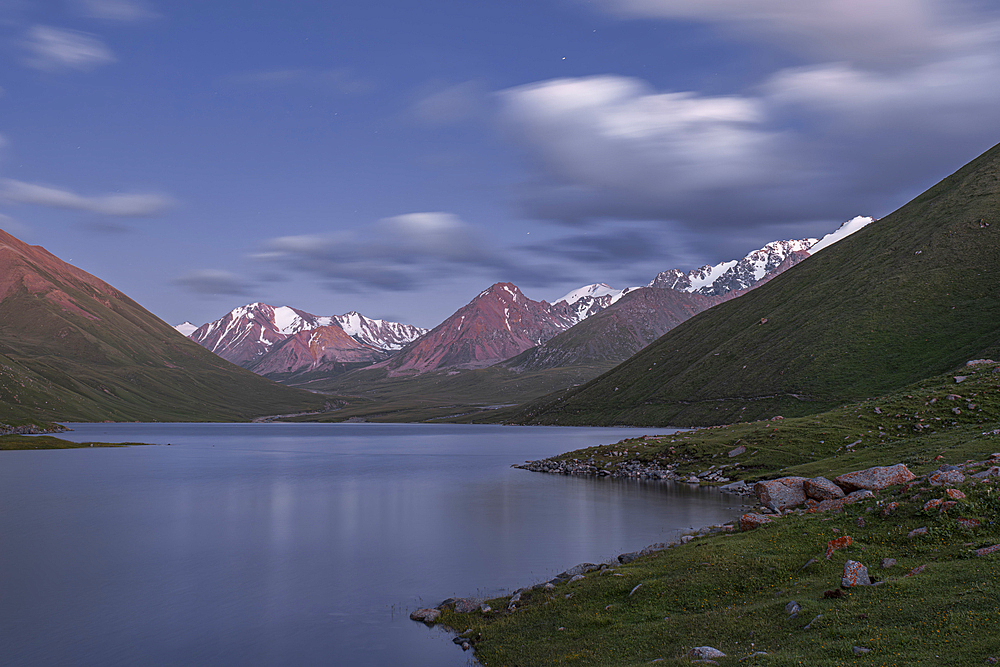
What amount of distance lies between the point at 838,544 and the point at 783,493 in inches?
610

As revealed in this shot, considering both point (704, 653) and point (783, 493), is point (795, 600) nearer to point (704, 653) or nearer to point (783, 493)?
point (704, 653)

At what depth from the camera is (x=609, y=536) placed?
5278 cm

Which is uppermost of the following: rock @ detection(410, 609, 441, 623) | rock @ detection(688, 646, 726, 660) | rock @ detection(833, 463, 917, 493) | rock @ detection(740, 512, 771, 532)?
rock @ detection(833, 463, 917, 493)

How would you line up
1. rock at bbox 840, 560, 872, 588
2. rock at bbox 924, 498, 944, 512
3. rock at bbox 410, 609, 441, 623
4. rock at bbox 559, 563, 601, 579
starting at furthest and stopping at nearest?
1. rock at bbox 559, 563, 601, 579
2. rock at bbox 410, 609, 441, 623
3. rock at bbox 924, 498, 944, 512
4. rock at bbox 840, 560, 872, 588

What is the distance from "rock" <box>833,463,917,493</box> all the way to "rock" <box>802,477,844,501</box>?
492 mm

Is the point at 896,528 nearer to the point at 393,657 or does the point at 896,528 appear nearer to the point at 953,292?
the point at 393,657

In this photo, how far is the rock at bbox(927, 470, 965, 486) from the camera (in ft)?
97.5

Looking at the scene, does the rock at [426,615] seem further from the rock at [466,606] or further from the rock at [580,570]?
the rock at [580,570]

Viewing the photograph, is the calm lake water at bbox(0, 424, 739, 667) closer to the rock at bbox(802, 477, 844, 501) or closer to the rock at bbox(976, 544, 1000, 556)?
the rock at bbox(802, 477, 844, 501)

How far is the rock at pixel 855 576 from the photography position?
22781 mm

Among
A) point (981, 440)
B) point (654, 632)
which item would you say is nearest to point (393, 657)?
point (654, 632)

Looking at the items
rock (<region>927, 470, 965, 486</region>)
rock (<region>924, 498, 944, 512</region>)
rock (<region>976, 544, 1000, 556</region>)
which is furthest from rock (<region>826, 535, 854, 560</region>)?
rock (<region>927, 470, 965, 486</region>)

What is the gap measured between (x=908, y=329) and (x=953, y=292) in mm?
16337

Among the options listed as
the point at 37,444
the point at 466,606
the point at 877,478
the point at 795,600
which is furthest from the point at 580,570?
the point at 37,444
